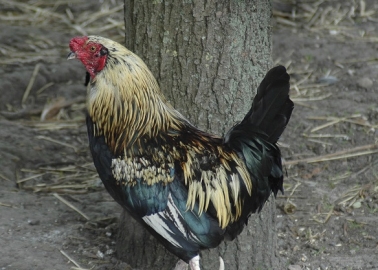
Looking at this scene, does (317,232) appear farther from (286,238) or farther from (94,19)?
(94,19)

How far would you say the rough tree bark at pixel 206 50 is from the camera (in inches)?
166

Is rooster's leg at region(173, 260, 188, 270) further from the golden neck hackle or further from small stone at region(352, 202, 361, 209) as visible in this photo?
small stone at region(352, 202, 361, 209)

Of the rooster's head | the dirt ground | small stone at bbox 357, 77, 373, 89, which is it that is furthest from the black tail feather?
small stone at bbox 357, 77, 373, 89

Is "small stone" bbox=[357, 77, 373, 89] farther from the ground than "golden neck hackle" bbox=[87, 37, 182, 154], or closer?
closer

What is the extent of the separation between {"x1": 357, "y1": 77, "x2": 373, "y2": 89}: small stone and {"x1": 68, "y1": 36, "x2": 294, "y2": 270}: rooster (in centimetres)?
337

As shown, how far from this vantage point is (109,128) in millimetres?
4133

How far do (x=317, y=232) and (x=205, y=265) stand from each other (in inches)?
40.3

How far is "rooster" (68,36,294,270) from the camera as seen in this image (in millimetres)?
3961

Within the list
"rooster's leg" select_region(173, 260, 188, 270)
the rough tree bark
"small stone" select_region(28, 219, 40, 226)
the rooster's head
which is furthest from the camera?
"small stone" select_region(28, 219, 40, 226)

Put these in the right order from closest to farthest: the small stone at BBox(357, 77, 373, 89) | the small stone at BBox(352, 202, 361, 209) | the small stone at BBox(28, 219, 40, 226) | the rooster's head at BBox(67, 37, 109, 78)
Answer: the rooster's head at BBox(67, 37, 109, 78) < the small stone at BBox(28, 219, 40, 226) < the small stone at BBox(352, 202, 361, 209) < the small stone at BBox(357, 77, 373, 89)

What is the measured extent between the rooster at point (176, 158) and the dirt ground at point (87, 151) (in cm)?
95

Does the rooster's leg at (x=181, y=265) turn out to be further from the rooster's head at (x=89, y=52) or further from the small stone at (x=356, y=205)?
the small stone at (x=356, y=205)

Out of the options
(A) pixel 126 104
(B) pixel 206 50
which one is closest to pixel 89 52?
(A) pixel 126 104

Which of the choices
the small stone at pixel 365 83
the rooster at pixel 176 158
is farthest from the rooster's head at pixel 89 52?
the small stone at pixel 365 83
